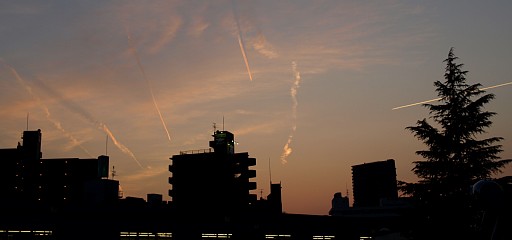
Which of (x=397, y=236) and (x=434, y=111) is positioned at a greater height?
(x=434, y=111)

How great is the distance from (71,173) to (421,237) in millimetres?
176814

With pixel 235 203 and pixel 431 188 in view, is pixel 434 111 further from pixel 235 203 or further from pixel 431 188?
pixel 235 203

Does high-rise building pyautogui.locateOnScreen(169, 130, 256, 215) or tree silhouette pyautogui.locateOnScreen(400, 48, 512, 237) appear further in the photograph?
high-rise building pyautogui.locateOnScreen(169, 130, 256, 215)

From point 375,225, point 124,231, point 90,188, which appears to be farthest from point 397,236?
A: point 90,188

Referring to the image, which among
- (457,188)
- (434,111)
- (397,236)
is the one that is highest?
(434,111)

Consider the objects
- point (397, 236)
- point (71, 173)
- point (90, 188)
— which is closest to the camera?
point (397, 236)

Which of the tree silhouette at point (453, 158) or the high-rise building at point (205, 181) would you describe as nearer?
the tree silhouette at point (453, 158)

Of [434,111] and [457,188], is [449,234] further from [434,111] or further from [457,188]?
[434,111]

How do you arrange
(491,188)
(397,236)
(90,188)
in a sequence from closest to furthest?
(491,188)
(397,236)
(90,188)

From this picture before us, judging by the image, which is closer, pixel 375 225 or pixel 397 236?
pixel 397 236

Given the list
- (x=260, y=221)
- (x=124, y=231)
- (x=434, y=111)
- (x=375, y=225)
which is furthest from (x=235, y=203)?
(x=434, y=111)

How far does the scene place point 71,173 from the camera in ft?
647

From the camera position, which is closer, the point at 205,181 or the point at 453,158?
the point at 453,158

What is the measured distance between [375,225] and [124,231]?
1544 inches
